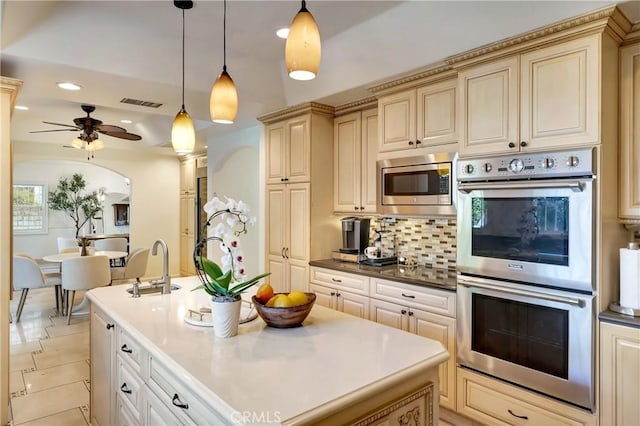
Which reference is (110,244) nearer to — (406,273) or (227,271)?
(406,273)

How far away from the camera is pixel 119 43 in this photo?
281cm

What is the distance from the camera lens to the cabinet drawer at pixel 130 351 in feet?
5.65

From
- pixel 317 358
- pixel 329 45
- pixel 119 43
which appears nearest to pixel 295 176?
pixel 329 45

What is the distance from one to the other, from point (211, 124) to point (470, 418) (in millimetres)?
4292

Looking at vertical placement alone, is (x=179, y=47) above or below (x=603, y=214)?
above

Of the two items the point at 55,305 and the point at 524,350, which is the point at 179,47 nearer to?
the point at 524,350

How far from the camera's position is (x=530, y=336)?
87.7 inches

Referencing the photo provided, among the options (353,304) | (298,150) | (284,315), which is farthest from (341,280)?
(284,315)

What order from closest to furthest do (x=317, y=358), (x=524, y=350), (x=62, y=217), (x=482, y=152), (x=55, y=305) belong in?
1. (x=317, y=358)
2. (x=524, y=350)
3. (x=482, y=152)
4. (x=55, y=305)
5. (x=62, y=217)

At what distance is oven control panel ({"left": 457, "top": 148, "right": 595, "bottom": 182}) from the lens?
2008 millimetres

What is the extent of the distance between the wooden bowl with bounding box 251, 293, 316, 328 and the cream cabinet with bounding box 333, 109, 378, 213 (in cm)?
201

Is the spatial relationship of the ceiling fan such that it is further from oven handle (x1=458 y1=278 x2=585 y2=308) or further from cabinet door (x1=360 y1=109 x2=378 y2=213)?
oven handle (x1=458 y1=278 x2=585 y2=308)

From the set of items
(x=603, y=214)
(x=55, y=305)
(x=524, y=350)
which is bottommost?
(x=55, y=305)

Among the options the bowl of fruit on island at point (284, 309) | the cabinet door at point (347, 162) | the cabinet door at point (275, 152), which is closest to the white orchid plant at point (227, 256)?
the bowl of fruit on island at point (284, 309)
